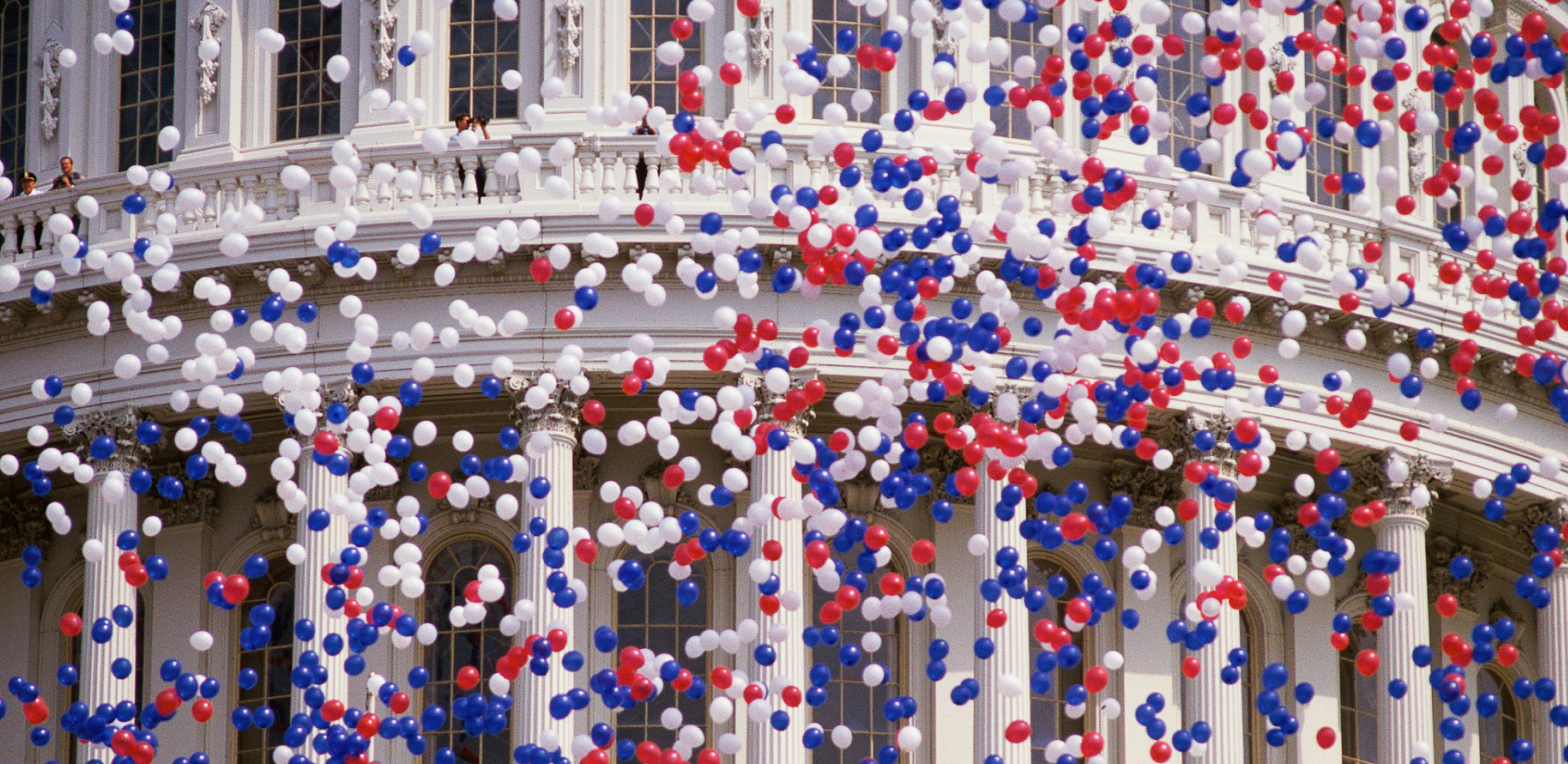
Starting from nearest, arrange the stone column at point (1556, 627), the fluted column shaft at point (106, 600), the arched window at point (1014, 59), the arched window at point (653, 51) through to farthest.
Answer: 1. the fluted column shaft at point (106, 600)
2. the arched window at point (653, 51)
3. the arched window at point (1014, 59)
4. the stone column at point (1556, 627)

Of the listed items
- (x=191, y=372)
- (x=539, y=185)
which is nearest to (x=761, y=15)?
(x=539, y=185)

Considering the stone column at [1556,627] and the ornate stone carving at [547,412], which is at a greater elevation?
the ornate stone carving at [547,412]

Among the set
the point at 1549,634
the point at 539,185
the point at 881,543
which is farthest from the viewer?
the point at 1549,634

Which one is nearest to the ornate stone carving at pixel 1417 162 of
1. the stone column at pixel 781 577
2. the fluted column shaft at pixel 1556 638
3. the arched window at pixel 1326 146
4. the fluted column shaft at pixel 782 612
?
the arched window at pixel 1326 146

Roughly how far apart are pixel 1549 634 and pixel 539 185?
16.1 m

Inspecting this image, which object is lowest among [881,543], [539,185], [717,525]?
[881,543]

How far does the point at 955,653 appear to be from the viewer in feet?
160

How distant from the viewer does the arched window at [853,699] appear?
158 feet

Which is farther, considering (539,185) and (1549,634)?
(1549,634)

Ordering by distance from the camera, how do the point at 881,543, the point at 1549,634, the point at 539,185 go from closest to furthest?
the point at 881,543 < the point at 539,185 < the point at 1549,634

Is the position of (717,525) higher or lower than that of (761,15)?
lower

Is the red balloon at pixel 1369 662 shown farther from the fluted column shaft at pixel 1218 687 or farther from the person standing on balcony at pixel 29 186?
the person standing on balcony at pixel 29 186

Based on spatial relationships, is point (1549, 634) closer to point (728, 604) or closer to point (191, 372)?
point (728, 604)

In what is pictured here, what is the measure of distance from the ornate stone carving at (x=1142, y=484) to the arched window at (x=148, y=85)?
1448 cm
